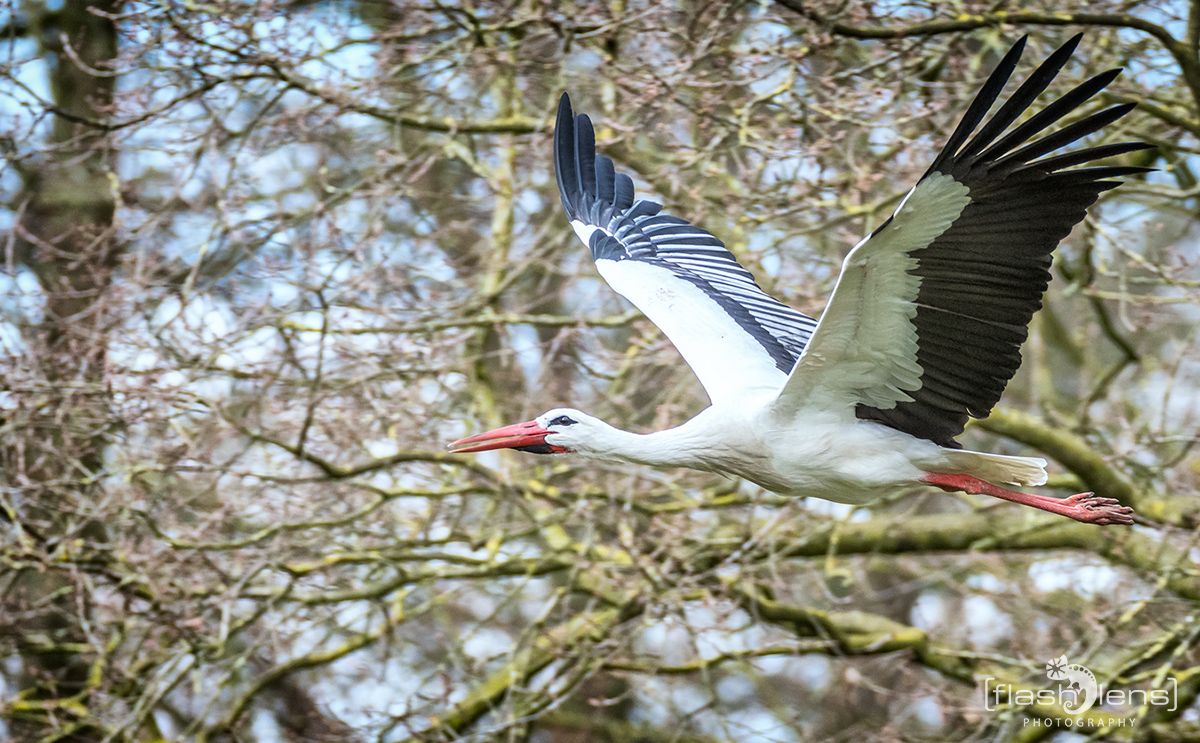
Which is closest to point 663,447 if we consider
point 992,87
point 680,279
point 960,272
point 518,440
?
point 518,440

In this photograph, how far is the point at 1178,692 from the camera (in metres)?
8.09

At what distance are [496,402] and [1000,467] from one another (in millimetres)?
3911

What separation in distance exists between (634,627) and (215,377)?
2.66 m

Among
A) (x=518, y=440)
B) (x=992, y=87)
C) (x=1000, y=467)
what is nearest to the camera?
(x=992, y=87)

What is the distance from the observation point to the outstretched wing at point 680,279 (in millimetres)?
7219

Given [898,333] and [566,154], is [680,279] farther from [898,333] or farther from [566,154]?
[898,333]

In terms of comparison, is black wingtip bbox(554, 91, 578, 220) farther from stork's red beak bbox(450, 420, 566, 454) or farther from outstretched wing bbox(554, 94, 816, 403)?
stork's red beak bbox(450, 420, 566, 454)

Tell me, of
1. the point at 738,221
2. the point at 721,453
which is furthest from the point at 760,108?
the point at 721,453

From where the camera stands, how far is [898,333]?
20.1 ft

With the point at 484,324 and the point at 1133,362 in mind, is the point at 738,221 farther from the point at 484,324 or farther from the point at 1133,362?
the point at 1133,362

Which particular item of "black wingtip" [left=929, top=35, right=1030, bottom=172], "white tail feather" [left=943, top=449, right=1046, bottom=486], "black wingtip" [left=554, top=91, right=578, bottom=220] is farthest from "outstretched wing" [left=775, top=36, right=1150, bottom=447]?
"black wingtip" [left=554, top=91, right=578, bottom=220]

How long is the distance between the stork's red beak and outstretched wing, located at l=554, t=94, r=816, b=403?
75 cm

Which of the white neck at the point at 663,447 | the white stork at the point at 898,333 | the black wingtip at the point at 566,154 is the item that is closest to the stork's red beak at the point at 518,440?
the white stork at the point at 898,333

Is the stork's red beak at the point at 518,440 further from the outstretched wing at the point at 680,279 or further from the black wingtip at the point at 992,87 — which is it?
the black wingtip at the point at 992,87
